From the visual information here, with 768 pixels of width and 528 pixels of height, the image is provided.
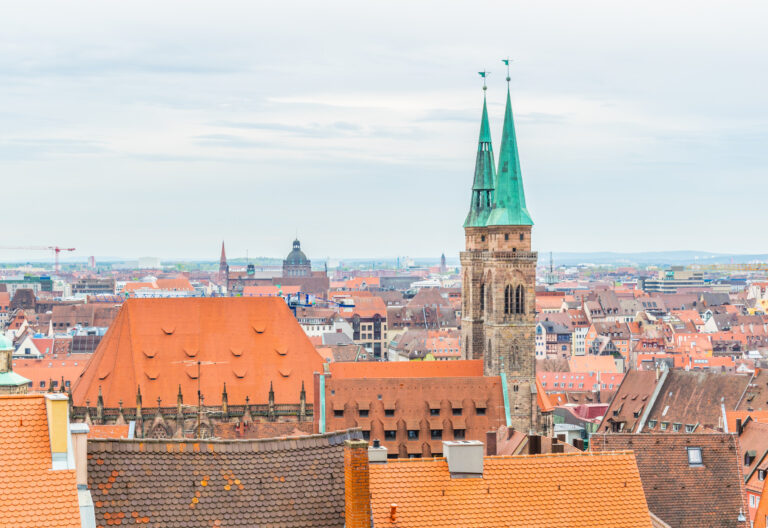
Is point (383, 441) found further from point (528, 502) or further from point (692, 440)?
point (528, 502)

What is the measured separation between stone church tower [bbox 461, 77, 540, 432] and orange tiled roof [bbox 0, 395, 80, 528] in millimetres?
63020

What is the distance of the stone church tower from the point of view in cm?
8619

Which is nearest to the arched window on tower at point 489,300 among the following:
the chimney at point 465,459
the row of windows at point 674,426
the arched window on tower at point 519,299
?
the arched window on tower at point 519,299

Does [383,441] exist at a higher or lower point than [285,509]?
lower

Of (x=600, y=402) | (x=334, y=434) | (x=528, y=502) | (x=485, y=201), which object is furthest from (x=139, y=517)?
(x=600, y=402)

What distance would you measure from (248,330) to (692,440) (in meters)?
41.6

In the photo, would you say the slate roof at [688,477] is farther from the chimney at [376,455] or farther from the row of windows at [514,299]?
the row of windows at [514,299]

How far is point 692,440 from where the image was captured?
43.3 metres

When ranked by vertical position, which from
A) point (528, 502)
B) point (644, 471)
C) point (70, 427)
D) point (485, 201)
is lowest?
point (644, 471)

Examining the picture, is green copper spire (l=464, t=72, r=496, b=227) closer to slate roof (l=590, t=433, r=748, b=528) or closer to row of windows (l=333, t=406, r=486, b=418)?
row of windows (l=333, t=406, r=486, b=418)

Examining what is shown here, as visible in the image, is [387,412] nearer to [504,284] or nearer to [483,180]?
[504,284]

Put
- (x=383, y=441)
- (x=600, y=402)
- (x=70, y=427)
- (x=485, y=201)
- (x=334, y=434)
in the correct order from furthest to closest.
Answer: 1. (x=600, y=402)
2. (x=485, y=201)
3. (x=383, y=441)
4. (x=334, y=434)
5. (x=70, y=427)

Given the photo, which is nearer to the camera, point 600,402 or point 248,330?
point 248,330

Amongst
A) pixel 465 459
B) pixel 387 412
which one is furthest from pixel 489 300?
pixel 465 459
